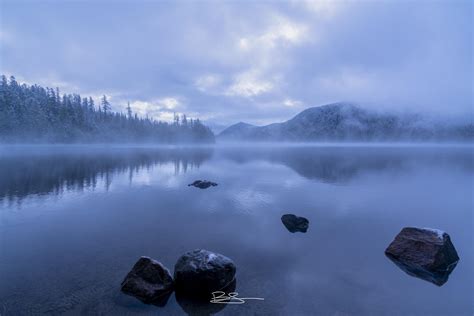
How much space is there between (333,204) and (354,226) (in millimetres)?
6457

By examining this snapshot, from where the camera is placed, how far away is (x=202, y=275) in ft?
32.7

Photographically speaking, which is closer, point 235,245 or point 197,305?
point 197,305

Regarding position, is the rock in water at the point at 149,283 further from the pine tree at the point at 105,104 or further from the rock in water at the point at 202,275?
the pine tree at the point at 105,104

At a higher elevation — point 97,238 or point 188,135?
point 188,135

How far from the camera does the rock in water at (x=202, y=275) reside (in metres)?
9.98

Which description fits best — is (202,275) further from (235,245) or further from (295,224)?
(295,224)

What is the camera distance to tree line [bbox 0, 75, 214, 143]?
100 meters

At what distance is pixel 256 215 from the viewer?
22047 millimetres

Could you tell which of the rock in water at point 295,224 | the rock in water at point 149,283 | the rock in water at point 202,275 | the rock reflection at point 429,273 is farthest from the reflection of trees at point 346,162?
the rock in water at point 149,283

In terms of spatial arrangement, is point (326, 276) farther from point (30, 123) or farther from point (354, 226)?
point (30, 123)

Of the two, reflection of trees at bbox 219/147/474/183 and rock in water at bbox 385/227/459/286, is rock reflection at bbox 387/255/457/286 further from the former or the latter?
reflection of trees at bbox 219/147/474/183

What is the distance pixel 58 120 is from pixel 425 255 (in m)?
148

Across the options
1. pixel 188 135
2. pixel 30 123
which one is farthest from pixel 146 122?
pixel 30 123

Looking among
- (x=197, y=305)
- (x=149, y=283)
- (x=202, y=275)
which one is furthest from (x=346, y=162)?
(x=149, y=283)
